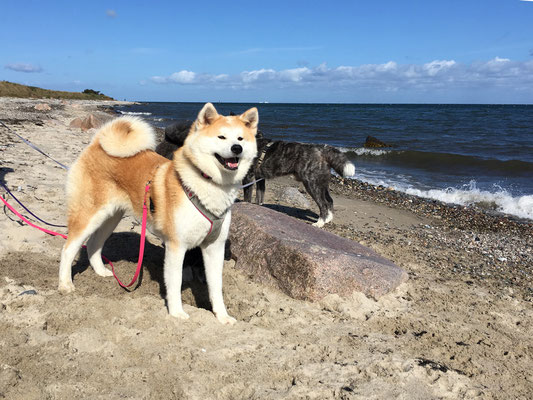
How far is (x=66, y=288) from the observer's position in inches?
149

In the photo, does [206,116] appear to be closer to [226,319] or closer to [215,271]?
[215,271]

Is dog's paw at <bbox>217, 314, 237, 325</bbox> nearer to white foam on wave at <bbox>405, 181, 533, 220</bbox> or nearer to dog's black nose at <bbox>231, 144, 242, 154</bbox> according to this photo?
dog's black nose at <bbox>231, 144, 242, 154</bbox>

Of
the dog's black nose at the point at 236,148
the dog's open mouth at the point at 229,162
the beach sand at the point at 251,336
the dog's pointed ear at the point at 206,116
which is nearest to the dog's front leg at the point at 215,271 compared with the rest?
the beach sand at the point at 251,336

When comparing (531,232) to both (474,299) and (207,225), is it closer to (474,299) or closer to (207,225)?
(474,299)

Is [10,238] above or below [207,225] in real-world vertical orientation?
below

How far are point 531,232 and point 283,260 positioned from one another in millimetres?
6177

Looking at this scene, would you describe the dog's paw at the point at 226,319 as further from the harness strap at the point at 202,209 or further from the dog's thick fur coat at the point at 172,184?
the harness strap at the point at 202,209

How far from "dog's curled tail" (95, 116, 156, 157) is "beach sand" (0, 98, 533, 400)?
1417 millimetres

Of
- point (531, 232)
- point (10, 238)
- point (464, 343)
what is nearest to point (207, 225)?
point (464, 343)

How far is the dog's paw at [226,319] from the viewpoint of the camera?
3.47 m

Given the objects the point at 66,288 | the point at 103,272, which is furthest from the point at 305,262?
the point at 66,288

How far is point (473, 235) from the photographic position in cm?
729

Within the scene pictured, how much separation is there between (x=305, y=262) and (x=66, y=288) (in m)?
2.40

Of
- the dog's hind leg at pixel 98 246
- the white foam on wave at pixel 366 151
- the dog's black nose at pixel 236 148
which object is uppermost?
the dog's black nose at pixel 236 148
